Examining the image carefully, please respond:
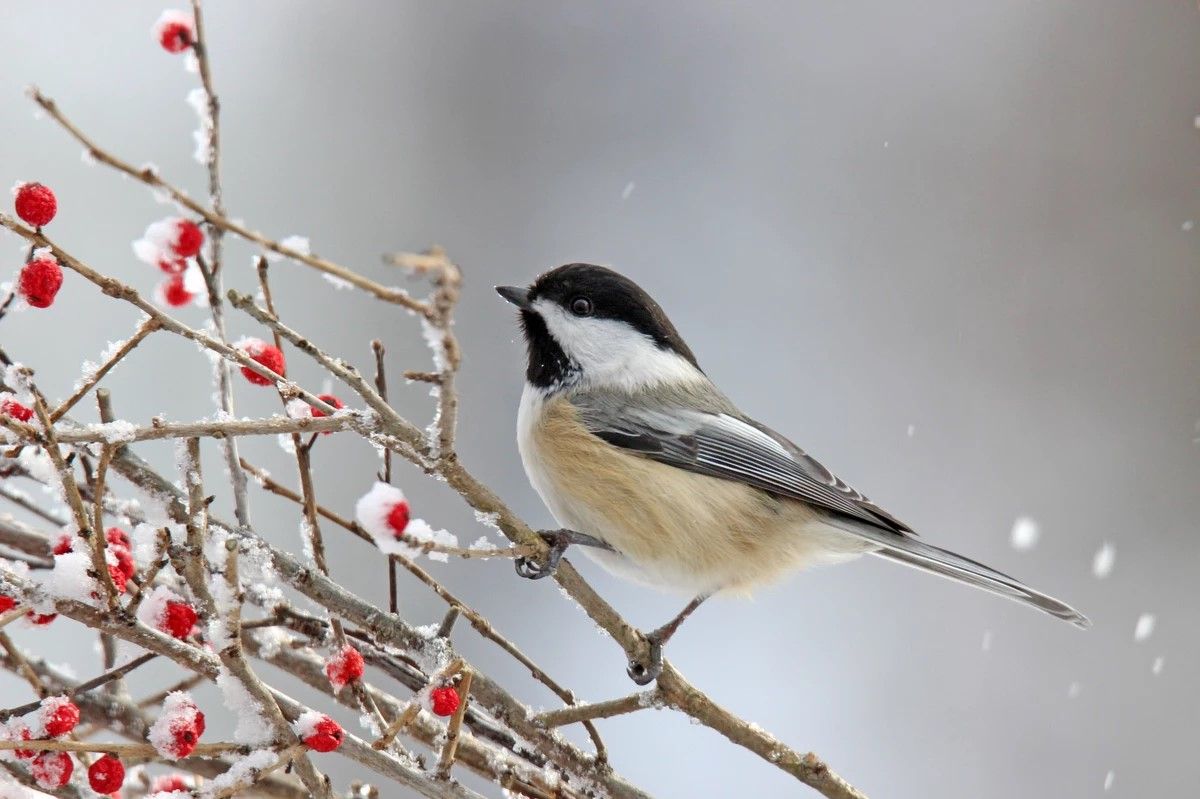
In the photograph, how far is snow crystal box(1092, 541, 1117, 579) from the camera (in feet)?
15.1

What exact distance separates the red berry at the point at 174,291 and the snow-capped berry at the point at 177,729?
0.61m

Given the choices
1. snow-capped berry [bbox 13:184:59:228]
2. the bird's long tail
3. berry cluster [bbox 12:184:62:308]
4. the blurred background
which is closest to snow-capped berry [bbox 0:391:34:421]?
berry cluster [bbox 12:184:62:308]

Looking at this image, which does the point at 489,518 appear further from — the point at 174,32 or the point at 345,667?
the point at 174,32

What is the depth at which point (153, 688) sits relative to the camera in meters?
4.00

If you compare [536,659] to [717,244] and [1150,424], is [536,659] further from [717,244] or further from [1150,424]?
[1150,424]

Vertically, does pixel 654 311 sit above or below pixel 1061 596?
below

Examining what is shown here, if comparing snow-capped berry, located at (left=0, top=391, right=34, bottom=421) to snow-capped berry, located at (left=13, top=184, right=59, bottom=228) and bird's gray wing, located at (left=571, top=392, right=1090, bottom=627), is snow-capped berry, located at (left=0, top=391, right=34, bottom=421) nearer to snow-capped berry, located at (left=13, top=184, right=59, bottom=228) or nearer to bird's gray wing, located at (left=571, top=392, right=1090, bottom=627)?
snow-capped berry, located at (left=13, top=184, right=59, bottom=228)

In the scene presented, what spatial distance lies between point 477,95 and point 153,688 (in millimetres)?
3433

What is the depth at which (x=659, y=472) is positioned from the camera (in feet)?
7.27

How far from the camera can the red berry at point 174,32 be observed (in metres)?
1.42

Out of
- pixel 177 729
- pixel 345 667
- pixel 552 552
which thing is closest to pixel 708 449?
pixel 552 552

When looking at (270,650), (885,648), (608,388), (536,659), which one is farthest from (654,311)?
(885,648)

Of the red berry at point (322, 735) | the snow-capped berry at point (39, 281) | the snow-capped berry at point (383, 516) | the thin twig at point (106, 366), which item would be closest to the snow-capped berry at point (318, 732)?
the red berry at point (322, 735)

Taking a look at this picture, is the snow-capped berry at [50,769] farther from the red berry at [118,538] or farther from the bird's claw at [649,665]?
the bird's claw at [649,665]
